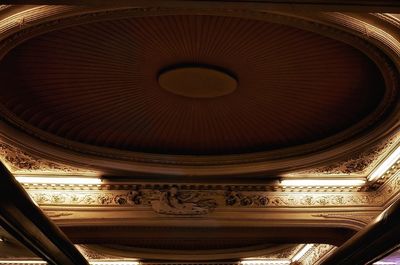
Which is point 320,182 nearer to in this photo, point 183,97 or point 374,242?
point 374,242

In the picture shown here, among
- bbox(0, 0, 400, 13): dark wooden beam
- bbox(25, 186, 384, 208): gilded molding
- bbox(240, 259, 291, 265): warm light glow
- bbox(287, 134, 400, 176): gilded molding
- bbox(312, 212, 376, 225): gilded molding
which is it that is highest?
bbox(240, 259, 291, 265): warm light glow

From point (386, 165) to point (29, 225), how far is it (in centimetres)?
463

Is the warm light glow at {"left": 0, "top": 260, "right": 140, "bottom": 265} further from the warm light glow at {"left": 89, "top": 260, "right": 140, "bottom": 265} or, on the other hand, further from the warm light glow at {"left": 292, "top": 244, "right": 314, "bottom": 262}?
the warm light glow at {"left": 292, "top": 244, "right": 314, "bottom": 262}

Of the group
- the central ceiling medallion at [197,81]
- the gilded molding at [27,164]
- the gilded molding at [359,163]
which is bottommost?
the gilded molding at [27,164]

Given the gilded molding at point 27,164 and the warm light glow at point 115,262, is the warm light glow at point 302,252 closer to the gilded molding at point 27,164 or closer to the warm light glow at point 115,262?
the warm light glow at point 115,262

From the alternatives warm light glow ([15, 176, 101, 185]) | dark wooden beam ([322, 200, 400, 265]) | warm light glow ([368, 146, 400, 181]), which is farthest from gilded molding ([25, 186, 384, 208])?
dark wooden beam ([322, 200, 400, 265])

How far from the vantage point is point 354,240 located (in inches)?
218

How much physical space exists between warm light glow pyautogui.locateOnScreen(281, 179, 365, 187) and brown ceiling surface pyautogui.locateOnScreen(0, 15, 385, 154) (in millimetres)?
775

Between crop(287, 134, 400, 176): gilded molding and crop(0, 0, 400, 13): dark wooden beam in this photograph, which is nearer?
crop(0, 0, 400, 13): dark wooden beam

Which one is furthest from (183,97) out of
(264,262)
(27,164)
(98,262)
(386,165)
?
(264,262)

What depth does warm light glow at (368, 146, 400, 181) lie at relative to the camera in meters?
6.32

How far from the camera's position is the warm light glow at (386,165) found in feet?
20.7

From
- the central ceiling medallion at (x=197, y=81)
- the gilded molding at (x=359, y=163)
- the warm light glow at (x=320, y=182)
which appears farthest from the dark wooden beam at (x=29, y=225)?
the gilded molding at (x=359, y=163)

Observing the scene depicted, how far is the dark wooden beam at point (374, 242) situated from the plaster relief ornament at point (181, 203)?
1.87m
